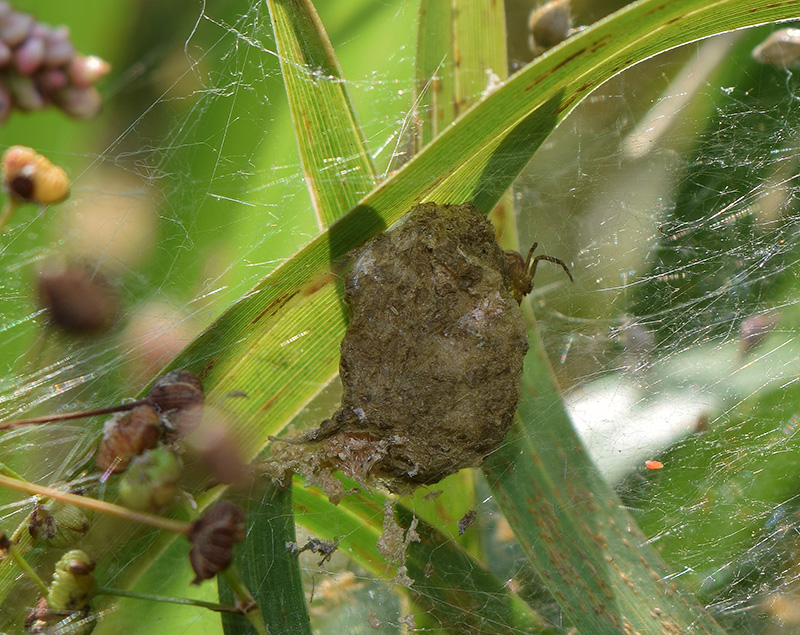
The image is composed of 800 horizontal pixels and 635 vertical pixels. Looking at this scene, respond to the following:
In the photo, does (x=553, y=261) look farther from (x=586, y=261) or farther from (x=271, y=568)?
(x=271, y=568)

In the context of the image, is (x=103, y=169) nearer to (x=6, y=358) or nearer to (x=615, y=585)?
(x=6, y=358)

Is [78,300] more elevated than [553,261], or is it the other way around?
[78,300]

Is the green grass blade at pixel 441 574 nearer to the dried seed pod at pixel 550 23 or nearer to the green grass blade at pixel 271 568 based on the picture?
the green grass blade at pixel 271 568

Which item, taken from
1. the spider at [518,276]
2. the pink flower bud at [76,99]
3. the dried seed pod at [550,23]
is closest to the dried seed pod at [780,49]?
the dried seed pod at [550,23]

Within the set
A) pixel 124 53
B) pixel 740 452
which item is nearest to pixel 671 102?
pixel 740 452

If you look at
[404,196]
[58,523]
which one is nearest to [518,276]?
[404,196]
